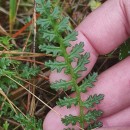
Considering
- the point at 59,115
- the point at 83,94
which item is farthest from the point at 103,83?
the point at 59,115

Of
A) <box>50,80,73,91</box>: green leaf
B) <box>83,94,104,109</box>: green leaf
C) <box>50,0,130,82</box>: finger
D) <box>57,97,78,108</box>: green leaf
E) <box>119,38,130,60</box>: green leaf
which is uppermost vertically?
<box>50,0,130,82</box>: finger

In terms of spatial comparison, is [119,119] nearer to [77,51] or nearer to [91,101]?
[91,101]

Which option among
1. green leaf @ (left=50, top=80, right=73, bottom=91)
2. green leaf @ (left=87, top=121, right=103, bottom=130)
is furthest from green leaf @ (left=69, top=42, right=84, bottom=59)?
green leaf @ (left=87, top=121, right=103, bottom=130)

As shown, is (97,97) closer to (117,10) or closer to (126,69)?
(126,69)

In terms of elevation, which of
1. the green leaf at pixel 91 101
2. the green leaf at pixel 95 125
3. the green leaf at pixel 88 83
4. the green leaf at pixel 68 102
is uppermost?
the green leaf at pixel 88 83

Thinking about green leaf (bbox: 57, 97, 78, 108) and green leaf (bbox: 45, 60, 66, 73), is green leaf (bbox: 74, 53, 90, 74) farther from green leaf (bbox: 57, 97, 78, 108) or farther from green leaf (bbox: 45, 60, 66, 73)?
green leaf (bbox: 57, 97, 78, 108)

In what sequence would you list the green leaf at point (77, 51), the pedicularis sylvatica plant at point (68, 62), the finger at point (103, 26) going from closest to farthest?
the pedicularis sylvatica plant at point (68, 62), the green leaf at point (77, 51), the finger at point (103, 26)

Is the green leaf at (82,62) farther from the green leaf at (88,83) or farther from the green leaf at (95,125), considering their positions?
the green leaf at (95,125)

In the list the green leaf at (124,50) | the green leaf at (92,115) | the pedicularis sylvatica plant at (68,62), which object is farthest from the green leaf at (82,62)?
the green leaf at (124,50)
